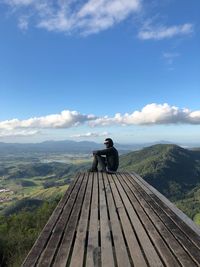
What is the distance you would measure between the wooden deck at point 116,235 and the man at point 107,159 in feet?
25.3

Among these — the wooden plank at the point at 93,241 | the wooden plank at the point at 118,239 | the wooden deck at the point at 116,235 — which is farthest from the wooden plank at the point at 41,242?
the wooden plank at the point at 118,239

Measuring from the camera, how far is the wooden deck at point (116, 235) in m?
4.88

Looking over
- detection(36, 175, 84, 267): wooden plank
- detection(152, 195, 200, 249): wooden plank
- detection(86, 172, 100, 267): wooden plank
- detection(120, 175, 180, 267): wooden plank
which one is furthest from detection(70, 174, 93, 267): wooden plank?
detection(152, 195, 200, 249): wooden plank

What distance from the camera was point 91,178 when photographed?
15.2m

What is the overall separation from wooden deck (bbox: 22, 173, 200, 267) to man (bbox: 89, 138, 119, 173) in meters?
7.72

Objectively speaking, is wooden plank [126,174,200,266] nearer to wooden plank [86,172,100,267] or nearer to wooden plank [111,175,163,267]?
wooden plank [111,175,163,267]

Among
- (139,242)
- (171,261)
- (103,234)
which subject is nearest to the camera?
(171,261)

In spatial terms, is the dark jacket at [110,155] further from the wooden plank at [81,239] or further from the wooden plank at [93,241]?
the wooden plank at [93,241]

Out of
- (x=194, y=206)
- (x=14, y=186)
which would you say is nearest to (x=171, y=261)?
(x=194, y=206)

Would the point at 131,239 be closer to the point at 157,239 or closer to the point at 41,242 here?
the point at 157,239

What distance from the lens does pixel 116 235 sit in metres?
6.17

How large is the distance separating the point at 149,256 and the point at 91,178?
10242mm

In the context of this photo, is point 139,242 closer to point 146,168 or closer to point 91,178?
point 91,178

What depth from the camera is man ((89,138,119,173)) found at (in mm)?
17969
